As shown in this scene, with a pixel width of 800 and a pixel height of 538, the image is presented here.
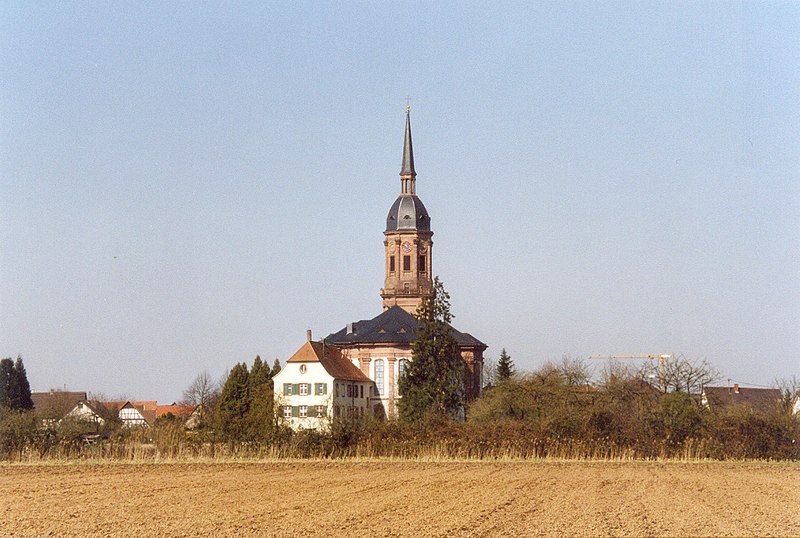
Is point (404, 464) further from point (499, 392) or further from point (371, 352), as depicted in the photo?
point (371, 352)

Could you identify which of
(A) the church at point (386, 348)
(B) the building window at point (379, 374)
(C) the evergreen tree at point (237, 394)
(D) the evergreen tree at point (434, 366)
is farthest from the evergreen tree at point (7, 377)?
(B) the building window at point (379, 374)

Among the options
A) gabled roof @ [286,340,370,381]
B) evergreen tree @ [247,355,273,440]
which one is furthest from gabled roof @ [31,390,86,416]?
gabled roof @ [286,340,370,381]

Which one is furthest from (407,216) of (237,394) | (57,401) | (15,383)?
(57,401)

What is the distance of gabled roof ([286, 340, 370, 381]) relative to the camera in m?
88.2

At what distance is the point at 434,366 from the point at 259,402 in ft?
68.6

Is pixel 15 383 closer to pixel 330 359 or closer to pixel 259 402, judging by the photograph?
pixel 330 359

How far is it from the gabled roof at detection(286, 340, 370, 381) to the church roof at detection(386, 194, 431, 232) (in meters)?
20.5

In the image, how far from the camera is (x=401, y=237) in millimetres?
113062

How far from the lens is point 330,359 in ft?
300

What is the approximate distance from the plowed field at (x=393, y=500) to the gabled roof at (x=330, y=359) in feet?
156

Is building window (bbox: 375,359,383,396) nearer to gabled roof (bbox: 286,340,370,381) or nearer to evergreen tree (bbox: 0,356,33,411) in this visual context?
gabled roof (bbox: 286,340,370,381)

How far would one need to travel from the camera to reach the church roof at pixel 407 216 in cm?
11350

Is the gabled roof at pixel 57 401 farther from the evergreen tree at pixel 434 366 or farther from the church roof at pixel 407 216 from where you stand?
the church roof at pixel 407 216

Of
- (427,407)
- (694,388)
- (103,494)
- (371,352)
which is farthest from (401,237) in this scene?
(103,494)
